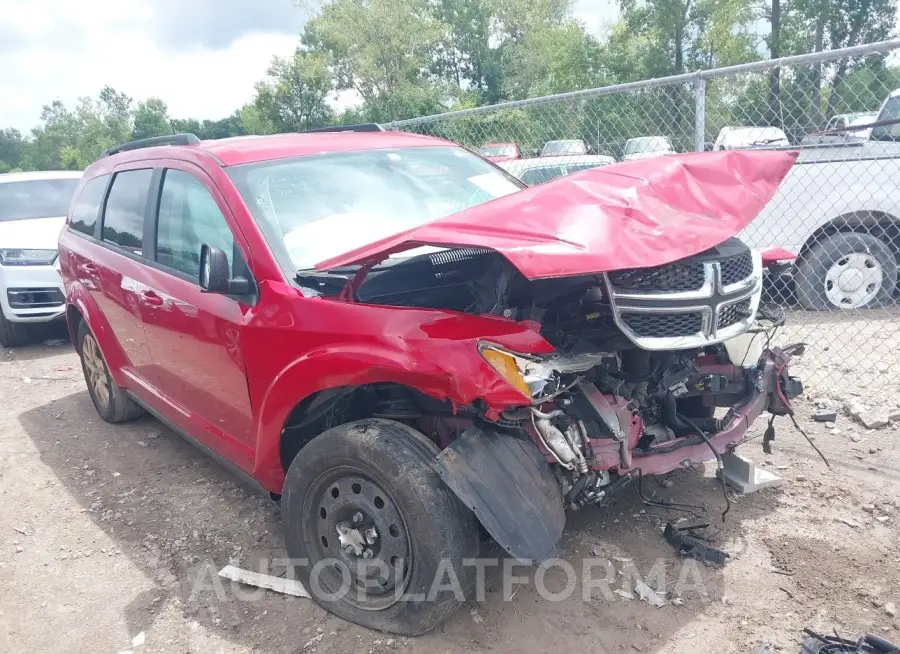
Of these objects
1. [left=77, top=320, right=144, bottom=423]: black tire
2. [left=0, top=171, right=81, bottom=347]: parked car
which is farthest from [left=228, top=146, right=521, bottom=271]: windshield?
[left=0, top=171, right=81, bottom=347]: parked car

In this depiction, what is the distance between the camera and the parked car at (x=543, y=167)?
7093mm

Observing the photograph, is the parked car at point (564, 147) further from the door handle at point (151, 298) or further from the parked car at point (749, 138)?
the door handle at point (151, 298)

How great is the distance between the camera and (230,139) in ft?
12.2

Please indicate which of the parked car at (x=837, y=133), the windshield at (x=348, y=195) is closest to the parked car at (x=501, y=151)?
the parked car at (x=837, y=133)

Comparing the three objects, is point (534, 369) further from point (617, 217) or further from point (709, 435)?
point (709, 435)

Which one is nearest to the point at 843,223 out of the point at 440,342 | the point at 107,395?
the point at 440,342

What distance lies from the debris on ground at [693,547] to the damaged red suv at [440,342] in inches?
15.4

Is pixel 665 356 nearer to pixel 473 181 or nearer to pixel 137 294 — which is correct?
pixel 473 181

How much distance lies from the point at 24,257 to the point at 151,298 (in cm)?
495

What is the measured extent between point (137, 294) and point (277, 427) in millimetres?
1458

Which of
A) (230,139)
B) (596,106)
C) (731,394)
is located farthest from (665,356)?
(596,106)

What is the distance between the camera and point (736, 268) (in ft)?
8.60

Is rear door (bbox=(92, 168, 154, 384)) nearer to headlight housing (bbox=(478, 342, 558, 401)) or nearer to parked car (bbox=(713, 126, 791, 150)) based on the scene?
headlight housing (bbox=(478, 342, 558, 401))

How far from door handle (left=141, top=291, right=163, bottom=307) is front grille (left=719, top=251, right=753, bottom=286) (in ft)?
8.65
